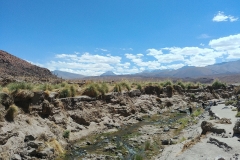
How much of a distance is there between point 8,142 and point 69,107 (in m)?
9.09

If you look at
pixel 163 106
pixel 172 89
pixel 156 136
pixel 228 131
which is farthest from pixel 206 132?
pixel 172 89

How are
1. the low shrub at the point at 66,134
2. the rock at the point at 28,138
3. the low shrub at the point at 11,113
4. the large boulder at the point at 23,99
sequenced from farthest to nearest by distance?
1. the low shrub at the point at 66,134
2. the large boulder at the point at 23,99
3. the low shrub at the point at 11,113
4. the rock at the point at 28,138

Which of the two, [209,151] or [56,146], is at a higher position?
[209,151]

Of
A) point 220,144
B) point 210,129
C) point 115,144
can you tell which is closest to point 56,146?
point 115,144

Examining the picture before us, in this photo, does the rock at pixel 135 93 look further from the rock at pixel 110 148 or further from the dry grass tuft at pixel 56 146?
the dry grass tuft at pixel 56 146

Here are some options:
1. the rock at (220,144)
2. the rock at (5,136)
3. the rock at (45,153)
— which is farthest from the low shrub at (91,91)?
the rock at (220,144)

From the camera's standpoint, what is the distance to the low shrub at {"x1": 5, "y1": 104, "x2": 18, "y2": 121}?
58.1ft

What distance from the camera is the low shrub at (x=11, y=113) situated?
58.1 ft

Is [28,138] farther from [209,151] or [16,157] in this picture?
[209,151]

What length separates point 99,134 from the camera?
2275cm

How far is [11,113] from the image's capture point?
1792 cm

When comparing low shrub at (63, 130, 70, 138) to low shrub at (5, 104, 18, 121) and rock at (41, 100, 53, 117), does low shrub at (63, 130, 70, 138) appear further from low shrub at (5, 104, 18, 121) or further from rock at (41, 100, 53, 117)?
low shrub at (5, 104, 18, 121)

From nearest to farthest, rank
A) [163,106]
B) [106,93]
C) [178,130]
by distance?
[178,130]
[106,93]
[163,106]

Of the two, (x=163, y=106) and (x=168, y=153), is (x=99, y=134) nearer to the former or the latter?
(x=168, y=153)
